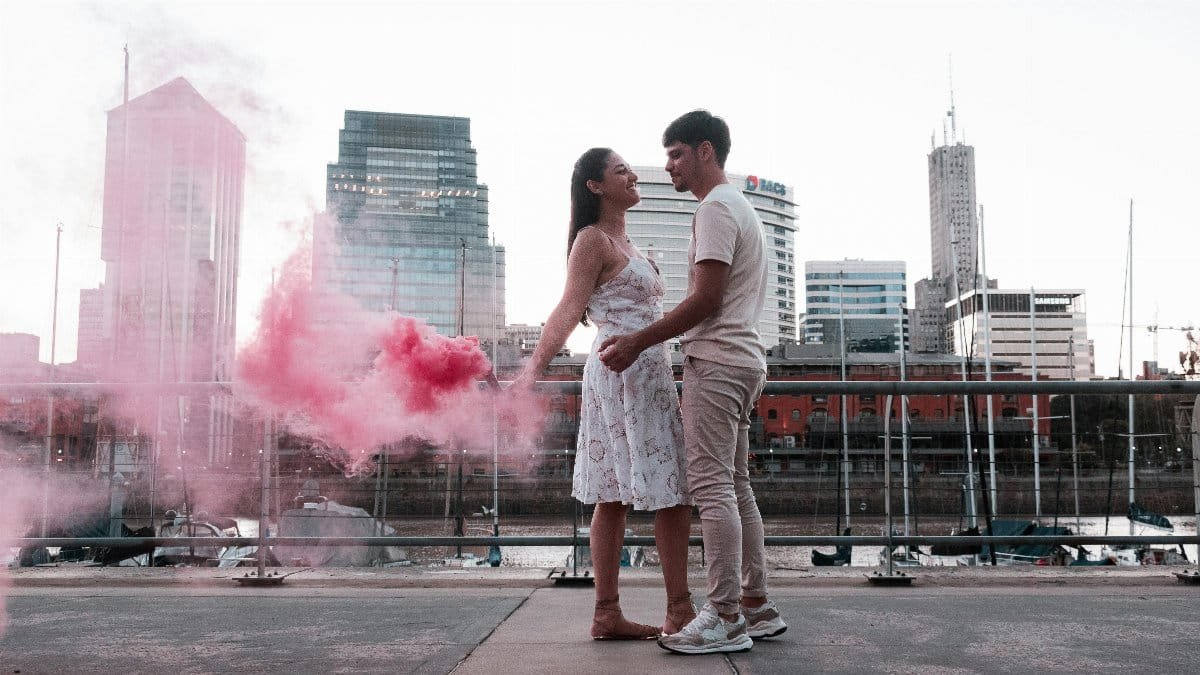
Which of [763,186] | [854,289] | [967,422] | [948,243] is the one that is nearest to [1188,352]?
[967,422]

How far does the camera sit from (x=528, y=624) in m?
3.13

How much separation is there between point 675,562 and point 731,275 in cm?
97

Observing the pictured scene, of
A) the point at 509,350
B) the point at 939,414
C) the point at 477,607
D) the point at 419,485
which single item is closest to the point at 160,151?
the point at 477,607

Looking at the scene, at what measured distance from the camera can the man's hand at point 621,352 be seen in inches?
108

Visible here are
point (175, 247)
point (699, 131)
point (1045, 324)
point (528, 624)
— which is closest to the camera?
point (699, 131)

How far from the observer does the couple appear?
9.05ft

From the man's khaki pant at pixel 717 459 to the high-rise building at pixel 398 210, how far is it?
60.2 inches

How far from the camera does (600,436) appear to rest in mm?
2984

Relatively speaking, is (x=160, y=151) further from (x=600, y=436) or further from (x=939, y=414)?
(x=939, y=414)

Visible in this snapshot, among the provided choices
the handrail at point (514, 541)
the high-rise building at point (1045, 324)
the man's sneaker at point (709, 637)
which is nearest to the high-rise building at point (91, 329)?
the handrail at point (514, 541)

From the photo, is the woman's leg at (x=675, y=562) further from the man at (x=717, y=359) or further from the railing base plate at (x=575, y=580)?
the railing base plate at (x=575, y=580)

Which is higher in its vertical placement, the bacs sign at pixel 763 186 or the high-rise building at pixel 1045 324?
the bacs sign at pixel 763 186

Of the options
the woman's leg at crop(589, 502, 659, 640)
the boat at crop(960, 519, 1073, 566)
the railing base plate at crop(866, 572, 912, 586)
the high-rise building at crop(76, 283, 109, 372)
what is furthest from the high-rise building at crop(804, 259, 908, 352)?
the woman's leg at crop(589, 502, 659, 640)

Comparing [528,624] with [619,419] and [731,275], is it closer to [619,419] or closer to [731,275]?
[619,419]
